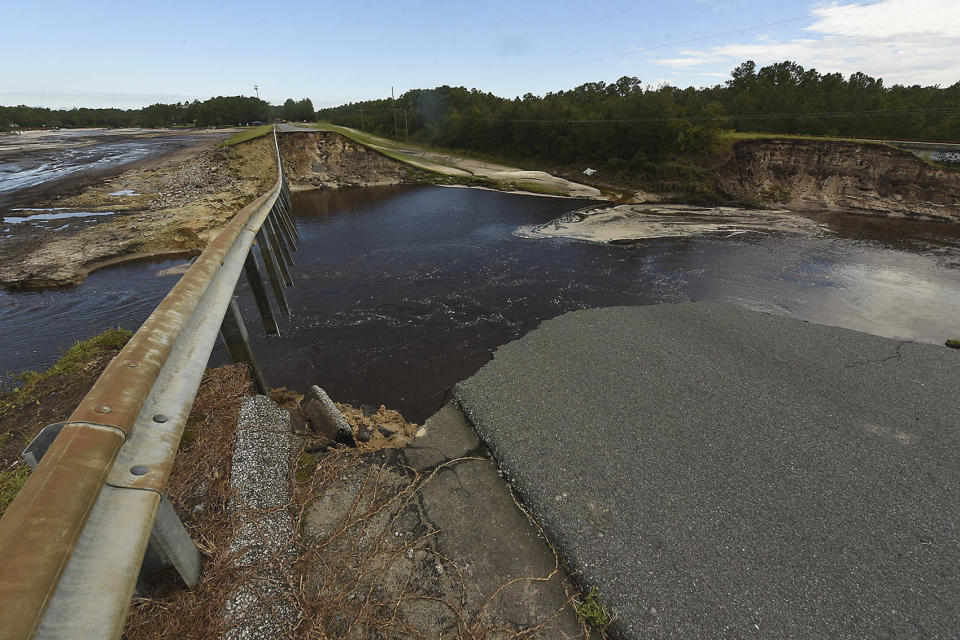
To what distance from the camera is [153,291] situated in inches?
634

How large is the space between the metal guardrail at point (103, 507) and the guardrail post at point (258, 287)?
6714 mm

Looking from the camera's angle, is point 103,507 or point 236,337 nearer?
point 103,507

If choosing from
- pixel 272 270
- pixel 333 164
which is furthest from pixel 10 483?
pixel 333 164

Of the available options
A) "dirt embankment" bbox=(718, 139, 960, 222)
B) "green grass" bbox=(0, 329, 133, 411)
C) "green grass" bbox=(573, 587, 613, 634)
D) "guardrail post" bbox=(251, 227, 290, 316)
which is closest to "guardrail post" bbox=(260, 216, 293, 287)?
"guardrail post" bbox=(251, 227, 290, 316)

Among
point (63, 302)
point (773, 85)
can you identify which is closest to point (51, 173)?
point (63, 302)

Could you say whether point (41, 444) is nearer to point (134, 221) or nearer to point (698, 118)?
point (134, 221)

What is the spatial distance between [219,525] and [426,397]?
6.62 m

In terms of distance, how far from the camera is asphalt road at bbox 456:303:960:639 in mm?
4859

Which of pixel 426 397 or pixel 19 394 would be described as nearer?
pixel 19 394

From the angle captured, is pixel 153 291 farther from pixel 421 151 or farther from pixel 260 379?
pixel 421 151

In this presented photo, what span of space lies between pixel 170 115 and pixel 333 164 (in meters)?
123

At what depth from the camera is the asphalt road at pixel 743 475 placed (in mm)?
4859

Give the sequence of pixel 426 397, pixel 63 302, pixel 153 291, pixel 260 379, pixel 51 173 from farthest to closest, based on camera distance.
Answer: pixel 51 173 → pixel 153 291 → pixel 63 302 → pixel 426 397 → pixel 260 379

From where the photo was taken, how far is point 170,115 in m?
126
